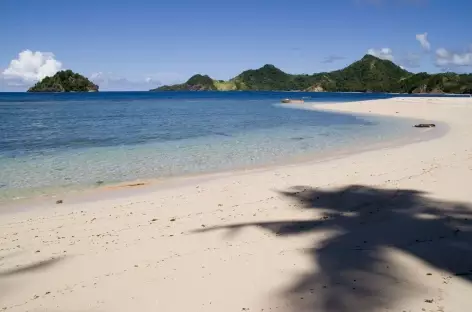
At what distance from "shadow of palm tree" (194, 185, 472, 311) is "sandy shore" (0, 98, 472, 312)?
24mm

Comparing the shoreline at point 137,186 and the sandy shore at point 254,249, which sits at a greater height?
the sandy shore at point 254,249

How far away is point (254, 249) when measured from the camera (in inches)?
267

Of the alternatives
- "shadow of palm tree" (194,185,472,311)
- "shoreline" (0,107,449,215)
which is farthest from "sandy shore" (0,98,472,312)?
"shoreline" (0,107,449,215)

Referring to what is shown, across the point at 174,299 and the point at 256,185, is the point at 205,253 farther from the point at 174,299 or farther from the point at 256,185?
the point at 256,185

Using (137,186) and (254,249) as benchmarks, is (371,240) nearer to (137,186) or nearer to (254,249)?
(254,249)

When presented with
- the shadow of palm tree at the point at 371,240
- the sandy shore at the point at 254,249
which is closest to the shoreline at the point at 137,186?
the sandy shore at the point at 254,249

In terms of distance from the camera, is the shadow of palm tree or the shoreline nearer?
the shadow of palm tree

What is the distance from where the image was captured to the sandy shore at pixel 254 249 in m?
5.13

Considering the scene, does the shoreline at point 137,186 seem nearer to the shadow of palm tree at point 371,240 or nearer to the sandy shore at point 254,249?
the sandy shore at point 254,249

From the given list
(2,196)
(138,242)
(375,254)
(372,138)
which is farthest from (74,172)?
(372,138)

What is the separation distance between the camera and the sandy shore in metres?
5.13

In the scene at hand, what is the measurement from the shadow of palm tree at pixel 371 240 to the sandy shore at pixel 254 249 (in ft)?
0.08

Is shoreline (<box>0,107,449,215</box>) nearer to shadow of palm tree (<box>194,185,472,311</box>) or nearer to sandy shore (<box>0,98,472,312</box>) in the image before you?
sandy shore (<box>0,98,472,312</box>)

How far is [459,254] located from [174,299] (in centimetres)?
455
